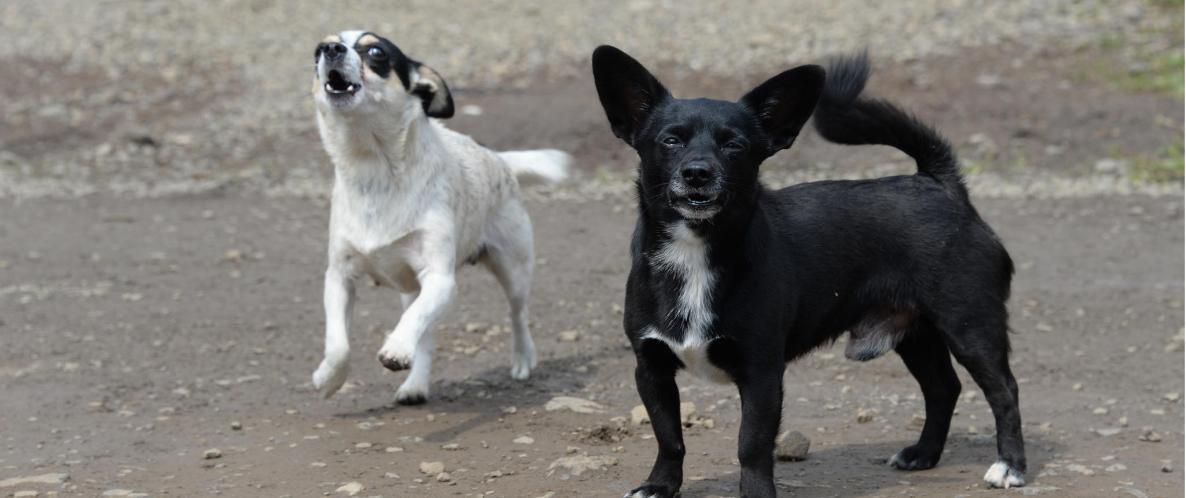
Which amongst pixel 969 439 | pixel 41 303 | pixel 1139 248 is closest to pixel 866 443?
pixel 969 439

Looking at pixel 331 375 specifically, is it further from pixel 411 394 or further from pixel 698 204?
pixel 698 204

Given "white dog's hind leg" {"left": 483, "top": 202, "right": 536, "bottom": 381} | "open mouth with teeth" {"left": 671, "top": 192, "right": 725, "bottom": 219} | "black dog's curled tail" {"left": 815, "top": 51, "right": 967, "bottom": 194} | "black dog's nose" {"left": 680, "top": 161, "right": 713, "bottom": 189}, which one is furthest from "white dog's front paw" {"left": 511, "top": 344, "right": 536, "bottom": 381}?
"black dog's nose" {"left": 680, "top": 161, "right": 713, "bottom": 189}

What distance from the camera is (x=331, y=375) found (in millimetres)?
5621

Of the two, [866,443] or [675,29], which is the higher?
[675,29]

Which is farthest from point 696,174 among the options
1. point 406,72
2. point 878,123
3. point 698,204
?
point 406,72

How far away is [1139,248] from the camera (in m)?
8.88

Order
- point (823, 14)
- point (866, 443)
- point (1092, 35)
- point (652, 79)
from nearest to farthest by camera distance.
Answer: point (652, 79)
point (866, 443)
point (1092, 35)
point (823, 14)

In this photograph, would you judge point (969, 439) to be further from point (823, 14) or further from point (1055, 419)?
point (823, 14)

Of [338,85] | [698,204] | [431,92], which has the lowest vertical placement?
[698,204]

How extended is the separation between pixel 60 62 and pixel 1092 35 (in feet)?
37.6

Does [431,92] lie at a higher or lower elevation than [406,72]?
lower

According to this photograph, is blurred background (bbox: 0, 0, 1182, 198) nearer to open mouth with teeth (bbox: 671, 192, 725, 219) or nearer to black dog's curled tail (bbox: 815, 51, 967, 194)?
black dog's curled tail (bbox: 815, 51, 967, 194)

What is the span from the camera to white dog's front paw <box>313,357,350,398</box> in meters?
5.59

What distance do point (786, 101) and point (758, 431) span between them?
3.72 feet
